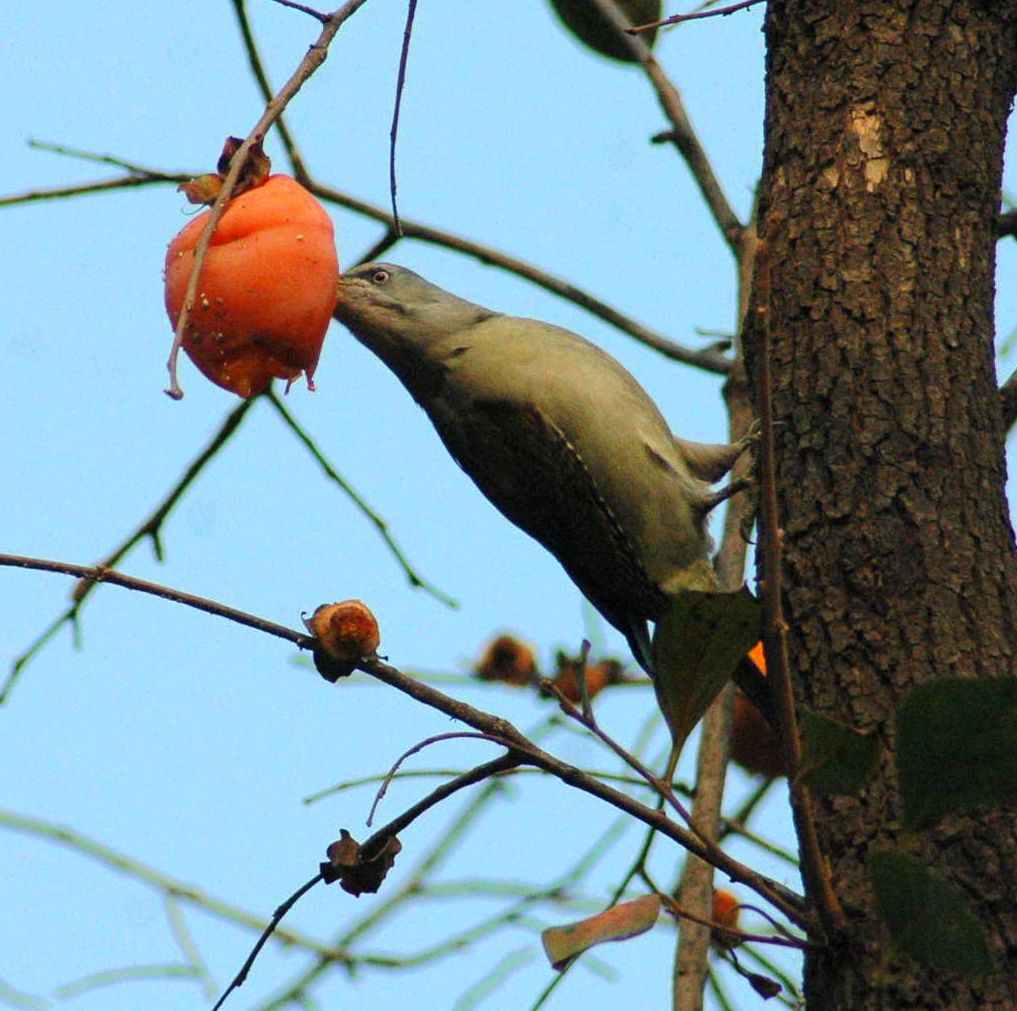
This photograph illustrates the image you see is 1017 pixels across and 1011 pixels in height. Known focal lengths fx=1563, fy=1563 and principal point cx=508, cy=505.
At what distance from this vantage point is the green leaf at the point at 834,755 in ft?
5.79

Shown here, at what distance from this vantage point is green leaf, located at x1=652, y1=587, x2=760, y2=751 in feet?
6.33

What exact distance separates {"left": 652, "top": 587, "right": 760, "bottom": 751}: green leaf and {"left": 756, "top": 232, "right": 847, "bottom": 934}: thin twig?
7 centimetres

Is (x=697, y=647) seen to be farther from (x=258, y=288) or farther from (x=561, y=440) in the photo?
(x=561, y=440)

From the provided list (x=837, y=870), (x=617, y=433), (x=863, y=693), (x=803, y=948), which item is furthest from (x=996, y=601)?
(x=617, y=433)

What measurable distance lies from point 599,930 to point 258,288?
3.33 feet

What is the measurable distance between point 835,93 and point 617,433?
3.98 ft

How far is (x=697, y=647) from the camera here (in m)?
1.97

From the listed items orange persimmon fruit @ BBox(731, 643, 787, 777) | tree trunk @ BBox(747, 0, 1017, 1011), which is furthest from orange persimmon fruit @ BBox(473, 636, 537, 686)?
tree trunk @ BBox(747, 0, 1017, 1011)

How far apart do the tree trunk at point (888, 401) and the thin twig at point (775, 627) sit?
0.75ft

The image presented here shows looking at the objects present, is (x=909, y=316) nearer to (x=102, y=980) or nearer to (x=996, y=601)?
(x=996, y=601)

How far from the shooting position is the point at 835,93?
2.92 metres

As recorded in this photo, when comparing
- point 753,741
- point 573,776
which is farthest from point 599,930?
point 753,741

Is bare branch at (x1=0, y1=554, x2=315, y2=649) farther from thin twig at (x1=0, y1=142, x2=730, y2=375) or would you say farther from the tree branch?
thin twig at (x1=0, y1=142, x2=730, y2=375)

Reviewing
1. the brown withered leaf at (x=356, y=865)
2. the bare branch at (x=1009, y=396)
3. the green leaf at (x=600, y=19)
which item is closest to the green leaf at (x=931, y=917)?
the brown withered leaf at (x=356, y=865)
